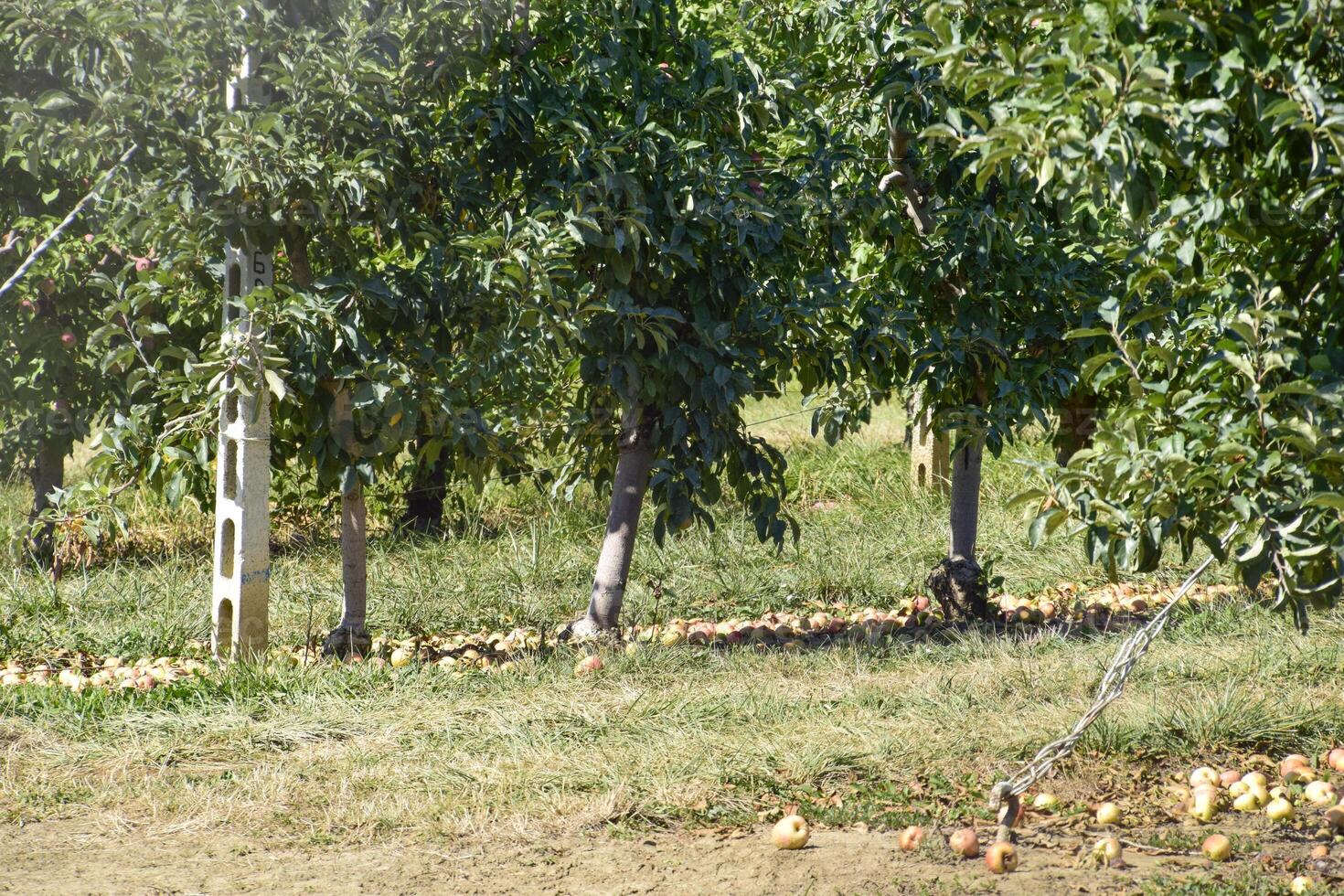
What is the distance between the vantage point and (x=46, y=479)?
6.80 metres

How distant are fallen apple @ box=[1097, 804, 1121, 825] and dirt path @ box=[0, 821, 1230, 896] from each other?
158 mm

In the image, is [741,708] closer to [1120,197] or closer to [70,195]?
[1120,197]

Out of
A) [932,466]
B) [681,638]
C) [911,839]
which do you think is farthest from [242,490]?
[932,466]

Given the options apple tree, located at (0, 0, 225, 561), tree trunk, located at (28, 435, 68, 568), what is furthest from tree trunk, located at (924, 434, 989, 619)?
tree trunk, located at (28, 435, 68, 568)

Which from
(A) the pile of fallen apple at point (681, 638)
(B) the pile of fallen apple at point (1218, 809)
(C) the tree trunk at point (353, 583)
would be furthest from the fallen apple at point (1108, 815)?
(C) the tree trunk at point (353, 583)

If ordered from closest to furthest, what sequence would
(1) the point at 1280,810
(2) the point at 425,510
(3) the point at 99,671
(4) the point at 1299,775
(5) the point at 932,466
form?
(1) the point at 1280,810 < (4) the point at 1299,775 < (3) the point at 99,671 < (2) the point at 425,510 < (5) the point at 932,466

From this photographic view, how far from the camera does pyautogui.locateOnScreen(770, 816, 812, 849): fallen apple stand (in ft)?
9.53

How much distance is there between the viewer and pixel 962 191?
482cm

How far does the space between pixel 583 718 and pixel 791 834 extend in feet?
3.48

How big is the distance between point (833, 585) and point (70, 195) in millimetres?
4145

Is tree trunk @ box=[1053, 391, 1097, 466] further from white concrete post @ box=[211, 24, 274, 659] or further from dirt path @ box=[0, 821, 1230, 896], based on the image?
white concrete post @ box=[211, 24, 274, 659]

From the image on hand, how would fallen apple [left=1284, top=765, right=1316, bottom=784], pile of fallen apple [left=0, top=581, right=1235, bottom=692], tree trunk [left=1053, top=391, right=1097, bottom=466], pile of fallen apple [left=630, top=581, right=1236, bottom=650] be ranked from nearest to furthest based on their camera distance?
fallen apple [left=1284, top=765, right=1316, bottom=784] → pile of fallen apple [left=0, top=581, right=1235, bottom=692] → pile of fallen apple [left=630, top=581, right=1236, bottom=650] → tree trunk [left=1053, top=391, right=1097, bottom=466]

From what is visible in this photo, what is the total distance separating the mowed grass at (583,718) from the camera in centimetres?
324

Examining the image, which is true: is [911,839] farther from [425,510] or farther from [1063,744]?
[425,510]
